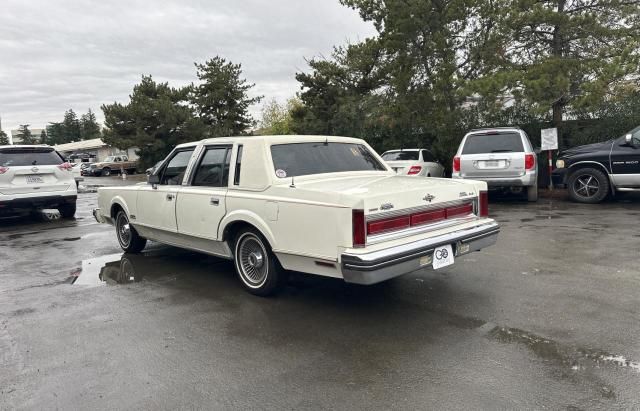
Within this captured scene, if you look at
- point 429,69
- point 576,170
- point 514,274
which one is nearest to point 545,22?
point 429,69

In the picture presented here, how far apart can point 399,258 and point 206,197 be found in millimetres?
2453

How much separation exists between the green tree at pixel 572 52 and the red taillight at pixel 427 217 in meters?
9.36

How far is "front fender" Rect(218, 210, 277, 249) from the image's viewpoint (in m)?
4.62

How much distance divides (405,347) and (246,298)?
1.94 m

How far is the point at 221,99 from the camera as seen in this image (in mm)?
38406

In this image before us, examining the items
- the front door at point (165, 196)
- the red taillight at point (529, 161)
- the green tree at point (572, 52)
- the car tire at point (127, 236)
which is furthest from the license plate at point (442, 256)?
the green tree at point (572, 52)

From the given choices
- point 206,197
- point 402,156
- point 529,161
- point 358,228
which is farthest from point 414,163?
point 358,228

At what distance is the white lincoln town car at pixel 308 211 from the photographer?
4.05 m

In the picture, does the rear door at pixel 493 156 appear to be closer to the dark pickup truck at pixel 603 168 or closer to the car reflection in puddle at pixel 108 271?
the dark pickup truck at pixel 603 168

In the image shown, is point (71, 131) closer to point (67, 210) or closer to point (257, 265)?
point (67, 210)

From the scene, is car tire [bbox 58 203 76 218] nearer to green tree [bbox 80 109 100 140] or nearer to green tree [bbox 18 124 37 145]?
green tree [bbox 80 109 100 140]

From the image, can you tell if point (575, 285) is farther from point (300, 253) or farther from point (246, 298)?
point (246, 298)

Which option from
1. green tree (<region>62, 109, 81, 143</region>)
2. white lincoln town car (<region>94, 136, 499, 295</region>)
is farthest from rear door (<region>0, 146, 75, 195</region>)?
green tree (<region>62, 109, 81, 143</region>)

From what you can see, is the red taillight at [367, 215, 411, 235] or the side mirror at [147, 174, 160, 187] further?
the side mirror at [147, 174, 160, 187]
